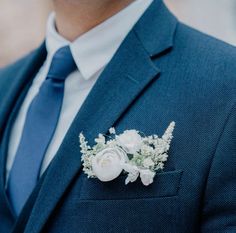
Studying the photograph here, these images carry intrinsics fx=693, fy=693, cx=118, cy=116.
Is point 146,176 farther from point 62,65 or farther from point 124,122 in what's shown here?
point 62,65

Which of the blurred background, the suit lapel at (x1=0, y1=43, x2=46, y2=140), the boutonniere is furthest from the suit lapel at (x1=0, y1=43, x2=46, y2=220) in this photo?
the blurred background

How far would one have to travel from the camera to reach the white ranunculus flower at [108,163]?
1552 millimetres

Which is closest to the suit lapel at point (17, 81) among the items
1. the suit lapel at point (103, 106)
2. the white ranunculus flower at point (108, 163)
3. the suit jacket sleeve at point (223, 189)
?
the suit lapel at point (103, 106)

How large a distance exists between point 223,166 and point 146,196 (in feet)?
0.61

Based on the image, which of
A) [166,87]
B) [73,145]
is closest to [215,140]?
[166,87]

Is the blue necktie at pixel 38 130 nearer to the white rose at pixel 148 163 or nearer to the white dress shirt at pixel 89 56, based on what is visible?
the white dress shirt at pixel 89 56

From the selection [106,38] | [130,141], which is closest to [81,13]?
Result: [106,38]

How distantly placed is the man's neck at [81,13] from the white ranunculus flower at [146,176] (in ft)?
1.50

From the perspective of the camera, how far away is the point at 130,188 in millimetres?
1570

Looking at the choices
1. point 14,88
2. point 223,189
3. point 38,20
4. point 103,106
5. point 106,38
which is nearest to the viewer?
point 223,189

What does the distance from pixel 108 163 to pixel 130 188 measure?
0.08 m

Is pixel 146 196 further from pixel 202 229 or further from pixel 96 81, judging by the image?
pixel 96 81

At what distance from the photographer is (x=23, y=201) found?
1.77m

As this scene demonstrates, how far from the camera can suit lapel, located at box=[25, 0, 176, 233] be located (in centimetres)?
162
